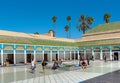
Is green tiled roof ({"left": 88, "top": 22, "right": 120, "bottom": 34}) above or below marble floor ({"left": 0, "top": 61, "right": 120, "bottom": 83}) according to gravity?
above

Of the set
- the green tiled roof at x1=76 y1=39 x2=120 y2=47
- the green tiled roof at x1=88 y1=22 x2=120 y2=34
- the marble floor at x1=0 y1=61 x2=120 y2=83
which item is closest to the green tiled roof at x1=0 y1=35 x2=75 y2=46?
the green tiled roof at x1=76 y1=39 x2=120 y2=47

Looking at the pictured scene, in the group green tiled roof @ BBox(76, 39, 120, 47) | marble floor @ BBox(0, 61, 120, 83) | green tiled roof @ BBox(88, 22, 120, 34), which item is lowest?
marble floor @ BBox(0, 61, 120, 83)

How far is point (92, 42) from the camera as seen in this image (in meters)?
52.6

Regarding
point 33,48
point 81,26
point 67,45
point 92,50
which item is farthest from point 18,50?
point 81,26

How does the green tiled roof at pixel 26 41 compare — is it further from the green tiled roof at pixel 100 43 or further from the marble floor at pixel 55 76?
the marble floor at pixel 55 76

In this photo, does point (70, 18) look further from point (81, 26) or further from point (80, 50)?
point (80, 50)

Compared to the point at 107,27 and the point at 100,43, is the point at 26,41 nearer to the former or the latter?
the point at 100,43

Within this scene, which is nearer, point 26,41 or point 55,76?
point 55,76

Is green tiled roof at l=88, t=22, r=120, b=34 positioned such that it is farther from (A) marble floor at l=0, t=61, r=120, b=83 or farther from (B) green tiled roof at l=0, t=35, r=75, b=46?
(A) marble floor at l=0, t=61, r=120, b=83

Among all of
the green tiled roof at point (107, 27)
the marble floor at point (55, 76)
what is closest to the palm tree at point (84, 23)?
the green tiled roof at point (107, 27)

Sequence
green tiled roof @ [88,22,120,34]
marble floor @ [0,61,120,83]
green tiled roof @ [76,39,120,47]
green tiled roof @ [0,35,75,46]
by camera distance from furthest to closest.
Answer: green tiled roof @ [88,22,120,34], green tiled roof @ [76,39,120,47], green tiled roof @ [0,35,75,46], marble floor @ [0,61,120,83]

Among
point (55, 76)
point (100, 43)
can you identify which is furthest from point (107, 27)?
point (55, 76)

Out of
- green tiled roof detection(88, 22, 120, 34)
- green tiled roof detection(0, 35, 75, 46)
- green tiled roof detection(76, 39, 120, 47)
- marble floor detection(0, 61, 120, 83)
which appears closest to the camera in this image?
marble floor detection(0, 61, 120, 83)

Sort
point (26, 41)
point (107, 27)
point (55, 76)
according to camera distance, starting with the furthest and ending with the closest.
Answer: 1. point (107, 27)
2. point (26, 41)
3. point (55, 76)
